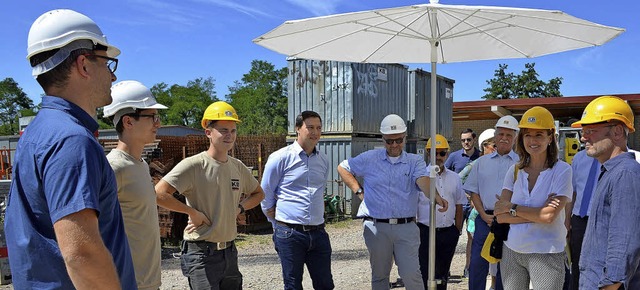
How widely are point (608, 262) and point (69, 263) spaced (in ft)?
8.69

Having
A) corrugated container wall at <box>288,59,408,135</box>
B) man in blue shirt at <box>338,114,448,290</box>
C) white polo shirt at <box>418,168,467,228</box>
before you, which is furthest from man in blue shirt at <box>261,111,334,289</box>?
corrugated container wall at <box>288,59,408,135</box>

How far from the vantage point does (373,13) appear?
3686 millimetres

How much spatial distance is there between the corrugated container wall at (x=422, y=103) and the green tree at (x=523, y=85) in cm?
3853

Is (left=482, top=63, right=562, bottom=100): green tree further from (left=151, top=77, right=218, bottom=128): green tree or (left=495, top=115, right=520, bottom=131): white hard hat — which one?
(left=495, top=115, right=520, bottom=131): white hard hat

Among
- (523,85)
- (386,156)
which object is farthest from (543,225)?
(523,85)

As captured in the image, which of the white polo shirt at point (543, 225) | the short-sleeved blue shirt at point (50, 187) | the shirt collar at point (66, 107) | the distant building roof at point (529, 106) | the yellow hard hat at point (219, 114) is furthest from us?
the distant building roof at point (529, 106)

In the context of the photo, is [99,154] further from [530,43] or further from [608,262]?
[530,43]

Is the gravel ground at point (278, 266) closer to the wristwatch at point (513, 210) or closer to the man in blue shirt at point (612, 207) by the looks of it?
the wristwatch at point (513, 210)

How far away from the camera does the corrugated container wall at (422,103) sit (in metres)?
14.9

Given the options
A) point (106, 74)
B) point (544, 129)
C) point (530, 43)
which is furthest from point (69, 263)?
point (530, 43)

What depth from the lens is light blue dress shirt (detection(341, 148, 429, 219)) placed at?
15.7 ft

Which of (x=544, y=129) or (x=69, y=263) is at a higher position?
(x=544, y=129)

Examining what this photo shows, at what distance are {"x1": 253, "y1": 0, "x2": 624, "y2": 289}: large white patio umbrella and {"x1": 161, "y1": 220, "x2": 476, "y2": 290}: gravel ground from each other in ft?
10.0

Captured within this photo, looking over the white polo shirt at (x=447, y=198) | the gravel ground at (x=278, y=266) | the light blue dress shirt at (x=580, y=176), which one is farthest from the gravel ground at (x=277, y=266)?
the light blue dress shirt at (x=580, y=176)
